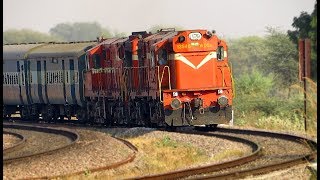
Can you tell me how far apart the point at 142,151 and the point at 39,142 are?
229 inches

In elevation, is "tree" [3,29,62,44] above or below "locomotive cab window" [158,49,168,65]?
above

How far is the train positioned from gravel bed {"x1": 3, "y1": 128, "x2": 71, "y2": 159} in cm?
292

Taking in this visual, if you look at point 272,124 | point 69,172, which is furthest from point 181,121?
point 69,172

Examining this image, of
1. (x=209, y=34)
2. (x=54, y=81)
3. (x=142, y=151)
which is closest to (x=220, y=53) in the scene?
(x=209, y=34)

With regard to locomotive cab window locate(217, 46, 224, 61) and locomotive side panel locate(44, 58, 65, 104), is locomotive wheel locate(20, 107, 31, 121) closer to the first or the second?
locomotive side panel locate(44, 58, 65, 104)

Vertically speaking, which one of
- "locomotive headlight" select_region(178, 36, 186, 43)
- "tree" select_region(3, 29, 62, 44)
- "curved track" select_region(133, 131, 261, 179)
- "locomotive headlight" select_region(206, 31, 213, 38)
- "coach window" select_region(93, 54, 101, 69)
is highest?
"tree" select_region(3, 29, 62, 44)

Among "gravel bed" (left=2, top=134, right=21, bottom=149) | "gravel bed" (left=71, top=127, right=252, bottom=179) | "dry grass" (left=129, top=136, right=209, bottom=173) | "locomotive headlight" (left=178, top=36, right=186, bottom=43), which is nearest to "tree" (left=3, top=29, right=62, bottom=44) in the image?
"gravel bed" (left=2, top=134, right=21, bottom=149)

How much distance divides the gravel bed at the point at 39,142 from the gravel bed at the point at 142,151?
74.0 inches

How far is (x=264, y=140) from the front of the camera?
2430 cm

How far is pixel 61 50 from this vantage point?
36719mm

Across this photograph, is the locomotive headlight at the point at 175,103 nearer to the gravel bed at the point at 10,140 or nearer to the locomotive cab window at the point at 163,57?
the locomotive cab window at the point at 163,57

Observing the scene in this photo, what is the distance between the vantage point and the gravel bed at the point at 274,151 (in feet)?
63.0

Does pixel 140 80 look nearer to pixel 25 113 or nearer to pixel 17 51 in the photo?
pixel 25 113

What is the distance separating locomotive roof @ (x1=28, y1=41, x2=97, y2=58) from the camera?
35.2m
